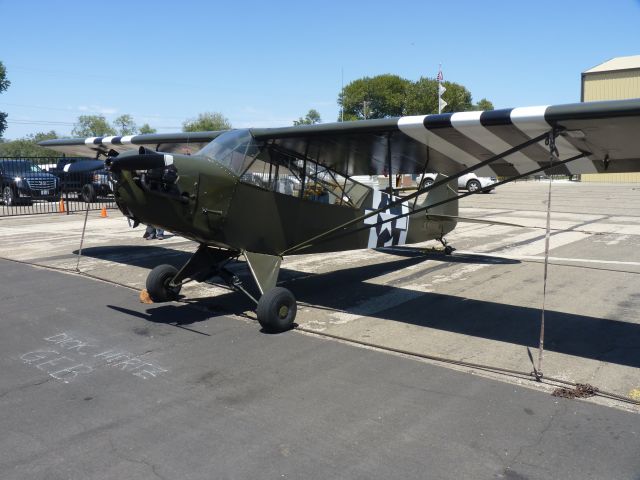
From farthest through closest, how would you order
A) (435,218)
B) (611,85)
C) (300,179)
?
1. (611,85)
2. (435,218)
3. (300,179)

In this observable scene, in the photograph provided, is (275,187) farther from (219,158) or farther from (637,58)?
(637,58)

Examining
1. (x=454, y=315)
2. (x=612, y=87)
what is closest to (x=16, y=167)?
(x=454, y=315)

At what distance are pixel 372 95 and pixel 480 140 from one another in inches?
3888

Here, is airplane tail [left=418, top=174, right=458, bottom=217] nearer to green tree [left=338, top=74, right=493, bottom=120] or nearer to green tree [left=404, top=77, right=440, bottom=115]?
green tree [left=404, top=77, right=440, bottom=115]

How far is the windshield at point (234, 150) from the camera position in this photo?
720cm

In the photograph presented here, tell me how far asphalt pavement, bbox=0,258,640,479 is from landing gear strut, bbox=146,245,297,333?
12.6 inches

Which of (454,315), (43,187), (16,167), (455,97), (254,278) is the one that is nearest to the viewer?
(254,278)

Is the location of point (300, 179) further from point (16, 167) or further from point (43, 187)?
point (16, 167)

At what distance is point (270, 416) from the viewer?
A: 14.5 ft

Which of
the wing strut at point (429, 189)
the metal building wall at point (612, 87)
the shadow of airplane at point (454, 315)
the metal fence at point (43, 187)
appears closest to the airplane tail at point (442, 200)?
the shadow of airplane at point (454, 315)

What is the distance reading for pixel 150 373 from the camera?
541 cm

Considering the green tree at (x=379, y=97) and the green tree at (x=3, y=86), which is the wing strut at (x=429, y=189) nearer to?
the green tree at (x=3, y=86)

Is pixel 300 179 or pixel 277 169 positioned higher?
pixel 277 169

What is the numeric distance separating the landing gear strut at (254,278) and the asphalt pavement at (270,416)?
321 millimetres
